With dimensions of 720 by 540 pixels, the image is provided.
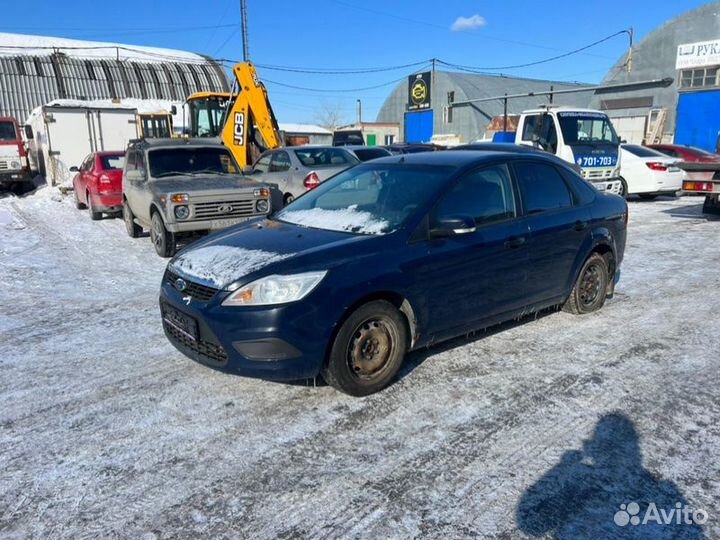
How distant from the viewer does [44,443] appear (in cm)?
322

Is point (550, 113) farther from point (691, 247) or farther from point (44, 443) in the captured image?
point (44, 443)

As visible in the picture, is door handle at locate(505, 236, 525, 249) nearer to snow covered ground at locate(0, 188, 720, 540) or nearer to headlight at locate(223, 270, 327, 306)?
snow covered ground at locate(0, 188, 720, 540)

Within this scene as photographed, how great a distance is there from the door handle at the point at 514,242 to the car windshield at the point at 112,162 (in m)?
10.6

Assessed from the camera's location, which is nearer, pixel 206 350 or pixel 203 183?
pixel 206 350

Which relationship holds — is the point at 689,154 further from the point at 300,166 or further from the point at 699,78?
the point at 699,78

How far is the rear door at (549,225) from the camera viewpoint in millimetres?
4668

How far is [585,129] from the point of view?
13359 mm

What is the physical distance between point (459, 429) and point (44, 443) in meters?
2.48

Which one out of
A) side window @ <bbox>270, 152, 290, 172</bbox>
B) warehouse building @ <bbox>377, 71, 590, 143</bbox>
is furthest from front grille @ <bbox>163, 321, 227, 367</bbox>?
warehouse building @ <bbox>377, 71, 590, 143</bbox>

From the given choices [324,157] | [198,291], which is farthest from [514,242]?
[324,157]

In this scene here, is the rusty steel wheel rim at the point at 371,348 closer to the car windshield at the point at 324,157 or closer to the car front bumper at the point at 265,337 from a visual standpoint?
the car front bumper at the point at 265,337

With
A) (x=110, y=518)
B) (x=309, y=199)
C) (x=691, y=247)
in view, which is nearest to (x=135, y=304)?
(x=309, y=199)

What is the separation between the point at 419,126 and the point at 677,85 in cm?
2173

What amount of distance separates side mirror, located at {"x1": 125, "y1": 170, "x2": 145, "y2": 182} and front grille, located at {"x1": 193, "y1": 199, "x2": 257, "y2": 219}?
181cm
